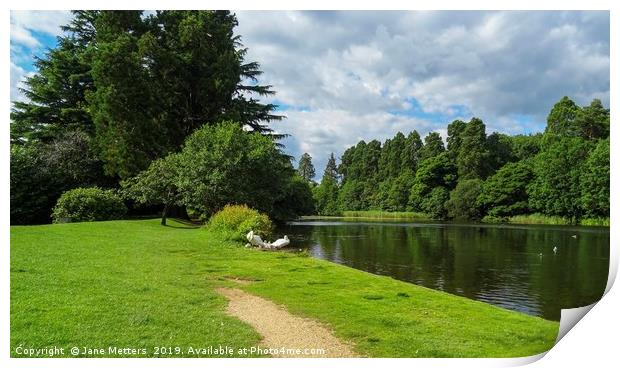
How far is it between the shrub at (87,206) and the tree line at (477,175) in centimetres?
2121

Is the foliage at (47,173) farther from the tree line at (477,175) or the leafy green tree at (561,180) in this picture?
the leafy green tree at (561,180)

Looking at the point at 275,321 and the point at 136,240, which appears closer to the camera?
the point at 275,321

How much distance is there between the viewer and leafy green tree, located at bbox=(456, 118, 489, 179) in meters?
58.5

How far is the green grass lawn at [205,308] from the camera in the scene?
20.5 feet

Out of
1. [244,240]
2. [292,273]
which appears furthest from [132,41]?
[292,273]

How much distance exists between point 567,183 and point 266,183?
848 inches

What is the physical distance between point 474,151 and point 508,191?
36.2 feet

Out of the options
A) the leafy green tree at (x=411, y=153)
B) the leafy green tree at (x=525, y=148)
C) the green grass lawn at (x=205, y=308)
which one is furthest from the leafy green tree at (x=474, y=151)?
the green grass lawn at (x=205, y=308)

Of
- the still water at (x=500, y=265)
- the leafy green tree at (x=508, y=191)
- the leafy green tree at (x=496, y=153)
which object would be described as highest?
the leafy green tree at (x=496, y=153)

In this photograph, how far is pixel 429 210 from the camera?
6228 centimetres

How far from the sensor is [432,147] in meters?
68.1

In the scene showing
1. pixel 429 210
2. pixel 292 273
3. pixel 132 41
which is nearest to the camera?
pixel 292 273
